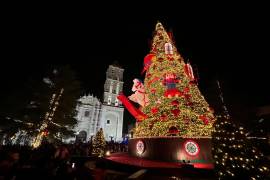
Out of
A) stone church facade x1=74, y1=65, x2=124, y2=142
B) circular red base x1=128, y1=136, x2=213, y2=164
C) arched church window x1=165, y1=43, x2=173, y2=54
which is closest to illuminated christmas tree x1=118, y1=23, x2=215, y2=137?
arched church window x1=165, y1=43, x2=173, y2=54

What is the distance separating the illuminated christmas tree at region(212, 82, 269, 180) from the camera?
5.33 m

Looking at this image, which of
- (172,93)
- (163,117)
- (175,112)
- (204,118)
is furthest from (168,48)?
(204,118)

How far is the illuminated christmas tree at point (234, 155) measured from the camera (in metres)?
5.33

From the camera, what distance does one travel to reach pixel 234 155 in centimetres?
562

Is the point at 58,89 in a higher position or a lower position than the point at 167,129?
higher

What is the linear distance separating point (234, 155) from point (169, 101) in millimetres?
6457

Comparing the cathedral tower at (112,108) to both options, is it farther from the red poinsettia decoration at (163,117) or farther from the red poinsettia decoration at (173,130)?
the red poinsettia decoration at (173,130)

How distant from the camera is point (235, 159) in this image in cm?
555

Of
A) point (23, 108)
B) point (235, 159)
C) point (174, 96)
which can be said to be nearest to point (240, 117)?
point (174, 96)

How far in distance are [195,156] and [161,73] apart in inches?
258

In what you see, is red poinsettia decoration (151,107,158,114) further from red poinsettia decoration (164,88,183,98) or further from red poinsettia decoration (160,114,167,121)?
red poinsettia decoration (164,88,183,98)

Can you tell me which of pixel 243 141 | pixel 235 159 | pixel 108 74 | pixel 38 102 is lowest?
pixel 235 159

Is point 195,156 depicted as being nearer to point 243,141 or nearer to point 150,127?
point 150,127

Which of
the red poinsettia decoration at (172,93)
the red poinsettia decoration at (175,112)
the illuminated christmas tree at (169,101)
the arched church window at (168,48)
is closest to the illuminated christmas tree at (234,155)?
the illuminated christmas tree at (169,101)
